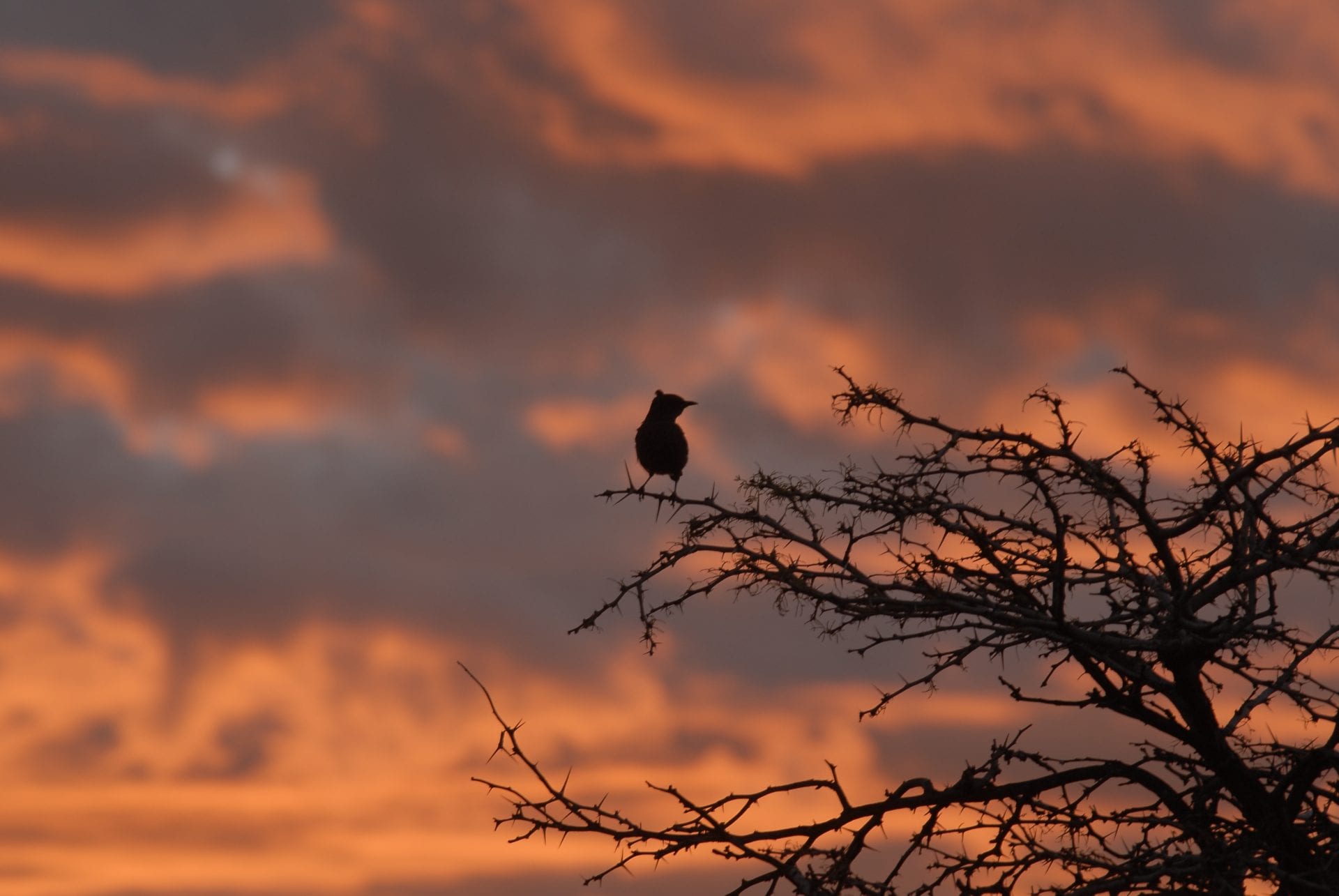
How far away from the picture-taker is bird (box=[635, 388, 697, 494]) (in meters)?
15.4

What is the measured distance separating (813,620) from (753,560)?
0.50 m

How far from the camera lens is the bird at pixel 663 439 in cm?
1540

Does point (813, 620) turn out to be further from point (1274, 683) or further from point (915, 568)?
point (1274, 683)

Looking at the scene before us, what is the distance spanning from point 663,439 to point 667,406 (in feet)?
1.48

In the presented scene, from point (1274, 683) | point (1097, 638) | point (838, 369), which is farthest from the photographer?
point (1274, 683)

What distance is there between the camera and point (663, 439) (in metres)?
Result: 15.4

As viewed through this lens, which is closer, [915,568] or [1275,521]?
[915,568]

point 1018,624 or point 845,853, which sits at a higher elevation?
point 1018,624

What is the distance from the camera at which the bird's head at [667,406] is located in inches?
614

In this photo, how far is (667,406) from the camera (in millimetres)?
15641

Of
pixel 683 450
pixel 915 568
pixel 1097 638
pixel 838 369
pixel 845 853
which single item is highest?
pixel 683 450

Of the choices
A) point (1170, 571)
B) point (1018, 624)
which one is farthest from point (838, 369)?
point (1170, 571)

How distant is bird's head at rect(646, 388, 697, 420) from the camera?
1560 cm

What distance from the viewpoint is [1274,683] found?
28.9ft
